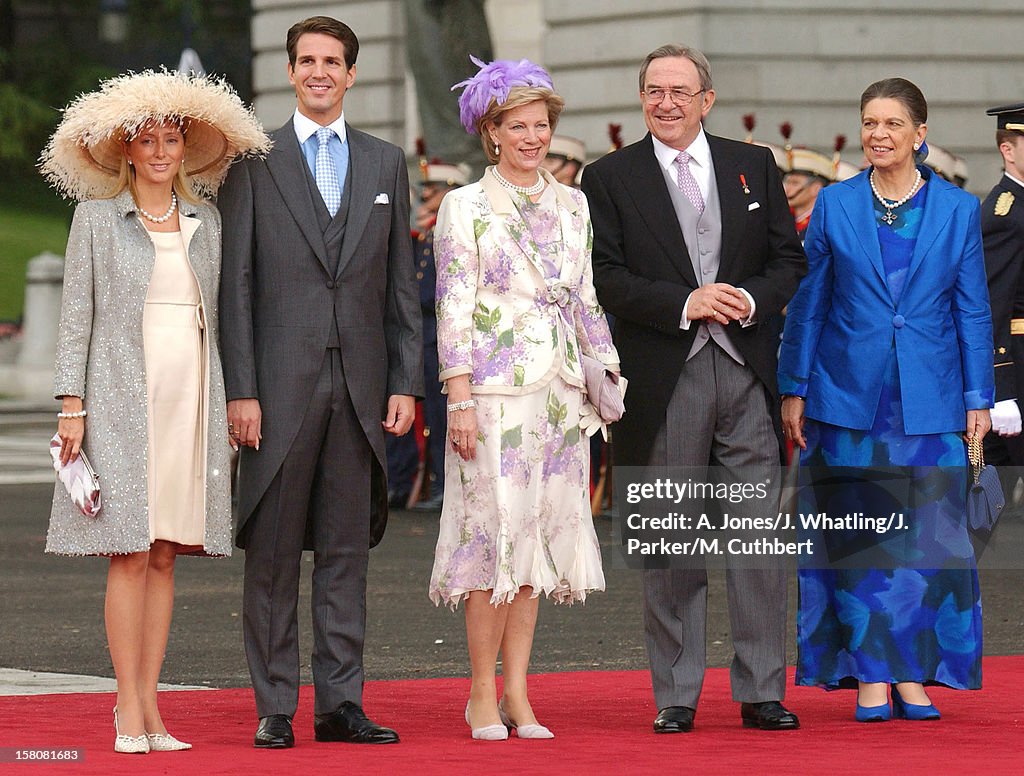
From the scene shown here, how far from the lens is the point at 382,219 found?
7.21 m

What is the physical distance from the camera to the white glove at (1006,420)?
28.4 ft

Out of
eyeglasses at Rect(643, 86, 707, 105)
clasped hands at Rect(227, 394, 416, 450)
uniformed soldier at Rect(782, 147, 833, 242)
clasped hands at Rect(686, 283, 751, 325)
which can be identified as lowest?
clasped hands at Rect(227, 394, 416, 450)

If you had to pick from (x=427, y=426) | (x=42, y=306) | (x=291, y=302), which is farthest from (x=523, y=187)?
(x=42, y=306)

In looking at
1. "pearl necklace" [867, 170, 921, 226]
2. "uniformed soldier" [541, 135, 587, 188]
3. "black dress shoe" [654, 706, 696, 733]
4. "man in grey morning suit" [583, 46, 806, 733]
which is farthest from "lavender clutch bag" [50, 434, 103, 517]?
"uniformed soldier" [541, 135, 587, 188]

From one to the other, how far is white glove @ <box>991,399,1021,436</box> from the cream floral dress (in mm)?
2076

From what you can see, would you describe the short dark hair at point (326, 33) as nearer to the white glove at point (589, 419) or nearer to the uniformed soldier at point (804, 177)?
the white glove at point (589, 419)

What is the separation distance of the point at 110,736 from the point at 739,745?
6.09 ft

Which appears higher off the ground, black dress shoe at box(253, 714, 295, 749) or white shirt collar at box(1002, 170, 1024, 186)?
white shirt collar at box(1002, 170, 1024, 186)

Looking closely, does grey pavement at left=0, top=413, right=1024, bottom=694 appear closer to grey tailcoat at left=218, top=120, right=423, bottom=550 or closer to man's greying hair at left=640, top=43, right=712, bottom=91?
grey tailcoat at left=218, top=120, right=423, bottom=550

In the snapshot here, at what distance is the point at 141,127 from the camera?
6.98 meters

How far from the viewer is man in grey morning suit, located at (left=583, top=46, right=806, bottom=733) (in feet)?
24.0

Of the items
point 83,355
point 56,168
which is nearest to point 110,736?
point 83,355

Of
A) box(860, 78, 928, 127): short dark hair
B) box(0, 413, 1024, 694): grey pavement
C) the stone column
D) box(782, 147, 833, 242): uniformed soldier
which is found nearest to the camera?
box(860, 78, 928, 127): short dark hair

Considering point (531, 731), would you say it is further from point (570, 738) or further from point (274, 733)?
point (274, 733)
